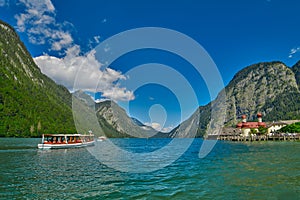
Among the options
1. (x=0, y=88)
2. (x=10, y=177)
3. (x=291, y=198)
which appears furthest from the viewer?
(x=0, y=88)

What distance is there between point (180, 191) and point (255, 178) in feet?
26.2

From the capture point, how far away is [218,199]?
1382 cm

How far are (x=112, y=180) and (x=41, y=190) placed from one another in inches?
221

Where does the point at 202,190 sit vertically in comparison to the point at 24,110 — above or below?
below

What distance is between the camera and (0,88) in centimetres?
19250

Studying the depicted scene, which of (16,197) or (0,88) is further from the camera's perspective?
(0,88)

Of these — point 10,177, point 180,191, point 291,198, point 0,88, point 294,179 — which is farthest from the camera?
point 0,88

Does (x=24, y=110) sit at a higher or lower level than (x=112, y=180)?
higher

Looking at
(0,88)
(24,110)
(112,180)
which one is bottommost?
(112,180)

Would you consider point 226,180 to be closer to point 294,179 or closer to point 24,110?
point 294,179

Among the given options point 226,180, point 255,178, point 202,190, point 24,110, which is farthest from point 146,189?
point 24,110

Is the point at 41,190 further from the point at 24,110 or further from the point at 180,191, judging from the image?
the point at 24,110

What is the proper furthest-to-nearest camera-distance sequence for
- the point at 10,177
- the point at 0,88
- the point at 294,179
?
the point at 0,88 → the point at 10,177 → the point at 294,179

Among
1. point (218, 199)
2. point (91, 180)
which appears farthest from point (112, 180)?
point (218, 199)
